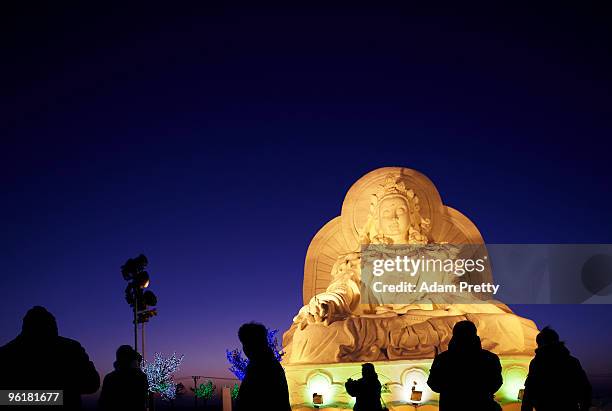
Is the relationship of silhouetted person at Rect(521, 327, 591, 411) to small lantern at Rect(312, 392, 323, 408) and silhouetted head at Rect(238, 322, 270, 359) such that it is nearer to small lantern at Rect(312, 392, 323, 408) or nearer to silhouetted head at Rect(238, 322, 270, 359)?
silhouetted head at Rect(238, 322, 270, 359)

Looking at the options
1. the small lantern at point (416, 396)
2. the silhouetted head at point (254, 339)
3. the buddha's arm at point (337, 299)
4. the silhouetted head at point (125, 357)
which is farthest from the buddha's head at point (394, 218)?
the silhouetted head at point (254, 339)

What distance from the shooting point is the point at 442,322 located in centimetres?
1352

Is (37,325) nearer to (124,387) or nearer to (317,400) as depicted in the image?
(124,387)

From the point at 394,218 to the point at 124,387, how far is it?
10707mm

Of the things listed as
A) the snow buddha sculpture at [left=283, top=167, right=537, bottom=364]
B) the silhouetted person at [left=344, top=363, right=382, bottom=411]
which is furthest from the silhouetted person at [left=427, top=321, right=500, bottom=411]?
the snow buddha sculpture at [left=283, top=167, right=537, bottom=364]

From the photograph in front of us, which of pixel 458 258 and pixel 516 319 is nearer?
pixel 516 319

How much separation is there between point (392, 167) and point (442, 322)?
153 inches

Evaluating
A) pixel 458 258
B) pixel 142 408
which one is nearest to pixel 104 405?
pixel 142 408

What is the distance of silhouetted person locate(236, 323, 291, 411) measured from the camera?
389 centimetres

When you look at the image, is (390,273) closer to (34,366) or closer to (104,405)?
(104,405)

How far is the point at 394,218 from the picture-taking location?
1529 centimetres

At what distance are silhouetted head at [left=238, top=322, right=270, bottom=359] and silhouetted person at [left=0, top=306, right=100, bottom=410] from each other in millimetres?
896

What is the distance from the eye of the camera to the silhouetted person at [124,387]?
5125 millimetres

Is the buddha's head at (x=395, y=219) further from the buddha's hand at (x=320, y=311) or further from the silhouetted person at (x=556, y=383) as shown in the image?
the silhouetted person at (x=556, y=383)
